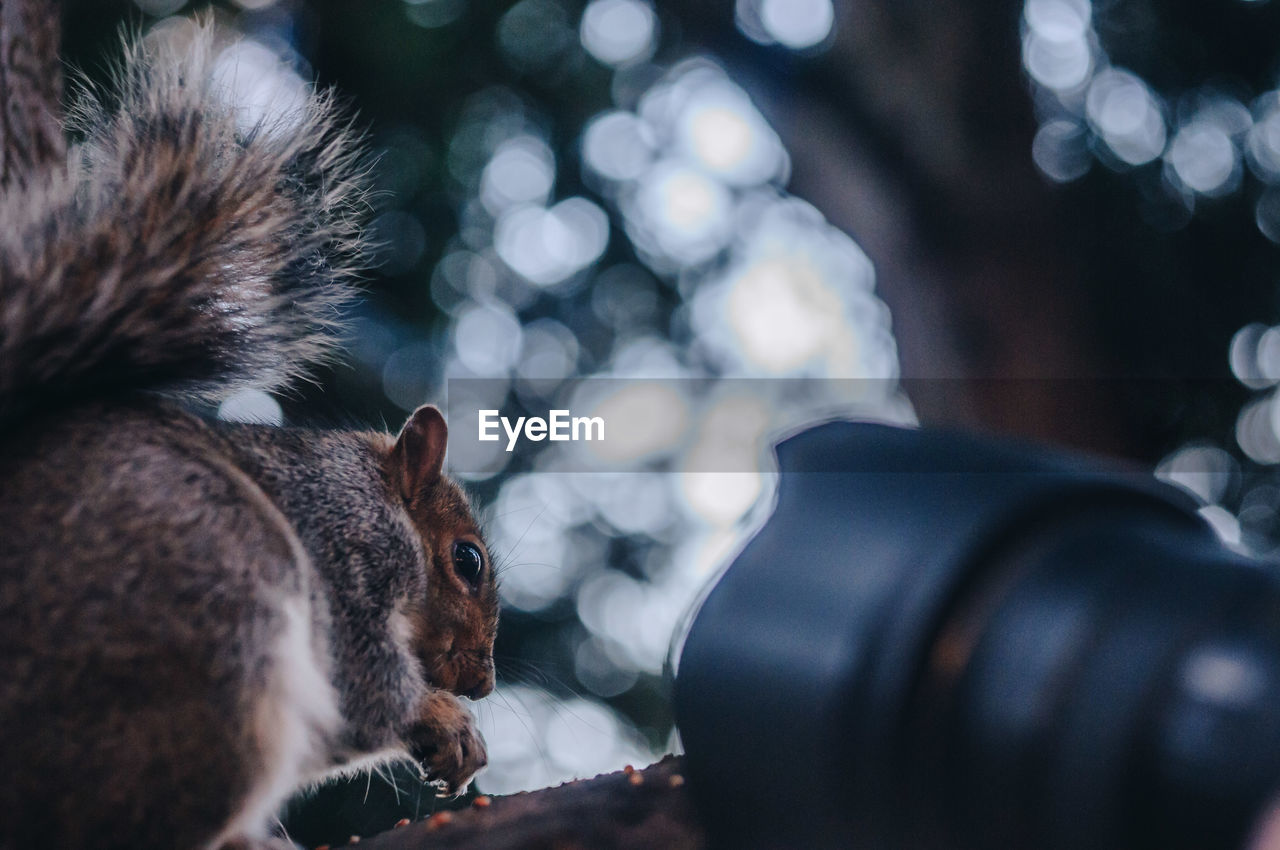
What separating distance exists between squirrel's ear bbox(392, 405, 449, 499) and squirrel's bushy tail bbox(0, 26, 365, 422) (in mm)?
159

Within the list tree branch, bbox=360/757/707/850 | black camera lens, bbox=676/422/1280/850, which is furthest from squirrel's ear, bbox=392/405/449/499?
black camera lens, bbox=676/422/1280/850

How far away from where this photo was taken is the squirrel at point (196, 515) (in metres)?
0.66

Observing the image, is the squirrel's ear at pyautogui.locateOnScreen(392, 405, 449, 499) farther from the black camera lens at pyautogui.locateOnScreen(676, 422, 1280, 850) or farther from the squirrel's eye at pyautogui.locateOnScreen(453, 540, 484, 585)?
the black camera lens at pyautogui.locateOnScreen(676, 422, 1280, 850)

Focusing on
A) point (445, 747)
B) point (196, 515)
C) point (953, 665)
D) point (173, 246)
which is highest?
point (953, 665)

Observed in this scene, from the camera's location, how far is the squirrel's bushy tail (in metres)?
0.80

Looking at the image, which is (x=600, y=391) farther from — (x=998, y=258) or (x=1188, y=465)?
(x=1188, y=465)

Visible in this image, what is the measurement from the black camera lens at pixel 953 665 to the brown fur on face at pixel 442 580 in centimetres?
74

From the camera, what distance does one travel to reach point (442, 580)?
1166 mm

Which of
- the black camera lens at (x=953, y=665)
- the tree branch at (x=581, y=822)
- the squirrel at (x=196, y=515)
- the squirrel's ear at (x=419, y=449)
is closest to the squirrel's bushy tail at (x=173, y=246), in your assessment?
the squirrel at (x=196, y=515)

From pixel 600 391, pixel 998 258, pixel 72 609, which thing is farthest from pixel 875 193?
pixel 72 609

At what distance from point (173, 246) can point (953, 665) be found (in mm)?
711

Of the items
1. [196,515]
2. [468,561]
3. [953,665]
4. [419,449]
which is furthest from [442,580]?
[953,665]

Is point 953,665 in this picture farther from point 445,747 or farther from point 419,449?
point 419,449

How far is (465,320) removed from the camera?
2.66 metres
